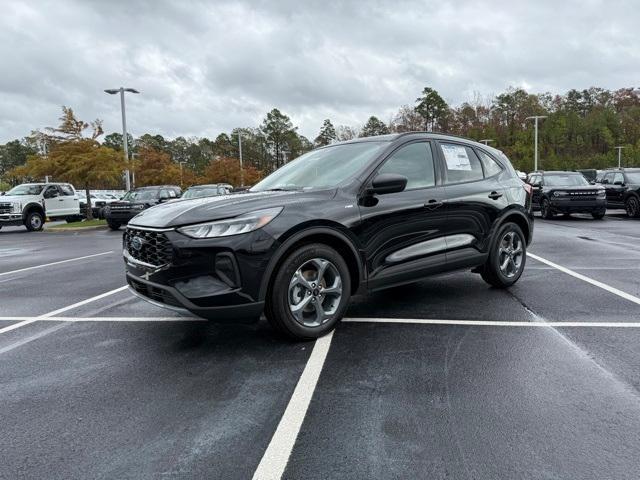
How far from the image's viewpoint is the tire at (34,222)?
20811 mm

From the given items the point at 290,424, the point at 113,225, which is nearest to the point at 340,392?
the point at 290,424

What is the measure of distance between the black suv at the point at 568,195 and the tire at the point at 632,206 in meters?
1.22

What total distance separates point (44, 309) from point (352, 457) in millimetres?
4675

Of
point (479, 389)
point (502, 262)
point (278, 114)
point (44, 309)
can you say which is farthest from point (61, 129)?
point (278, 114)

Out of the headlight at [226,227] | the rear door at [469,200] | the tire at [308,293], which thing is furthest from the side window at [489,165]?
the headlight at [226,227]

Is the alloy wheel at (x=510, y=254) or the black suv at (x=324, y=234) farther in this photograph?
the alloy wheel at (x=510, y=254)

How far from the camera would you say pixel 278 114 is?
88.2 m

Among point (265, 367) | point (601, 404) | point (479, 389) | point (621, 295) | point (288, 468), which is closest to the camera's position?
point (288, 468)

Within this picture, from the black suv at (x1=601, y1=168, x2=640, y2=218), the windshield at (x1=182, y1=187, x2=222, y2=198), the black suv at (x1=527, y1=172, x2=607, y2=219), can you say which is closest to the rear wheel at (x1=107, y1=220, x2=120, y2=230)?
the windshield at (x1=182, y1=187, x2=222, y2=198)

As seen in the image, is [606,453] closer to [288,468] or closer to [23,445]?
[288,468]

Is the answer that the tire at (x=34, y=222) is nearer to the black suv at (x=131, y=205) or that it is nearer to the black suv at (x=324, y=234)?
the black suv at (x=131, y=205)

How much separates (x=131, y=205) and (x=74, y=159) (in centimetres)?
587

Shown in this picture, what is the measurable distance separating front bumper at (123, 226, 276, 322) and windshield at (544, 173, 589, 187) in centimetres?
1739

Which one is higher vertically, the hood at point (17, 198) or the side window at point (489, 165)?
the hood at point (17, 198)
